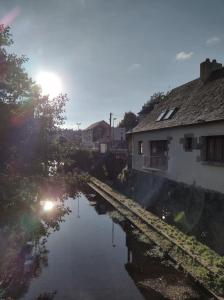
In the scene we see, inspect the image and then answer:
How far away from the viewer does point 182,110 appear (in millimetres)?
18078

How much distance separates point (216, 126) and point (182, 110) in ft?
17.1

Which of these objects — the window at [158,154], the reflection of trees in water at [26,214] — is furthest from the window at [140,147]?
the reflection of trees in water at [26,214]

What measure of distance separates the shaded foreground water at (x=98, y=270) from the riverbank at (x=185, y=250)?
299mm

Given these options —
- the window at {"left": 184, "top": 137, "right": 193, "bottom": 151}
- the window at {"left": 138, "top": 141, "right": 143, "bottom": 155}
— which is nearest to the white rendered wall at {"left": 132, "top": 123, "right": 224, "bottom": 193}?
the window at {"left": 184, "top": 137, "right": 193, "bottom": 151}

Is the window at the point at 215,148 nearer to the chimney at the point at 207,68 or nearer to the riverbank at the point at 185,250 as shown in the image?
the riverbank at the point at 185,250

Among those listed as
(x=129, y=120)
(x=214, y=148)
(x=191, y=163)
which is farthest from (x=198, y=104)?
(x=129, y=120)

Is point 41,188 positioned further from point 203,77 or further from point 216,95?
point 203,77

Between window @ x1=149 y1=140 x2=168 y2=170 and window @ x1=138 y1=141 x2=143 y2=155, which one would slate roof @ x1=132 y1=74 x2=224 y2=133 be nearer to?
window @ x1=149 y1=140 x2=168 y2=170

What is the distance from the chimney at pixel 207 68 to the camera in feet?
63.8

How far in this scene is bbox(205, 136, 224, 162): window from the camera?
13.1m

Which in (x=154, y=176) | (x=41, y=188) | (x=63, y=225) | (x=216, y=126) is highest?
(x=216, y=126)

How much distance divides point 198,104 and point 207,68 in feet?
14.7

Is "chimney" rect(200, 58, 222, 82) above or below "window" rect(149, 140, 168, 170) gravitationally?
above

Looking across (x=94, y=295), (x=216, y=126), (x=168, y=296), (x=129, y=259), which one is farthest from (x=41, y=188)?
(x=216, y=126)
